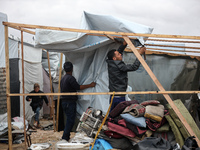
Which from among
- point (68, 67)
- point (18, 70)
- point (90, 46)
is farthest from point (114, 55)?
point (18, 70)

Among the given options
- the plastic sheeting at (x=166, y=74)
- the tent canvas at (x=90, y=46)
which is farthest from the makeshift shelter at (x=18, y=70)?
the plastic sheeting at (x=166, y=74)

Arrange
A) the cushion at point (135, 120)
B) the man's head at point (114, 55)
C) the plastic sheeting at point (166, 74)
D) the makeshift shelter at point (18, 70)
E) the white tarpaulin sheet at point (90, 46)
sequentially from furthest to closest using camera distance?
the makeshift shelter at point (18, 70)
the plastic sheeting at point (166, 74)
the man's head at point (114, 55)
the white tarpaulin sheet at point (90, 46)
the cushion at point (135, 120)

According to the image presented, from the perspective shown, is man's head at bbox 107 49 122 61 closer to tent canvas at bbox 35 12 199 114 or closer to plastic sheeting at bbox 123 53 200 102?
tent canvas at bbox 35 12 199 114

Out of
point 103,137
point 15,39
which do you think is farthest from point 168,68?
point 15,39

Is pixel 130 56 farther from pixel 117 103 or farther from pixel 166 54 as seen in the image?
pixel 117 103

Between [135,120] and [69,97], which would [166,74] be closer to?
[69,97]

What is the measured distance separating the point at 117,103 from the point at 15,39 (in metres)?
5.50

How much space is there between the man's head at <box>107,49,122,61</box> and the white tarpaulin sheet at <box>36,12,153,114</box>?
0.69 feet

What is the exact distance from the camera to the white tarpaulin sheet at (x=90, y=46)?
465cm

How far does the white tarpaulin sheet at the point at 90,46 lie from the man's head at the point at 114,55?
0.69ft

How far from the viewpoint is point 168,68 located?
7695 millimetres

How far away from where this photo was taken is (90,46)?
16.4 feet

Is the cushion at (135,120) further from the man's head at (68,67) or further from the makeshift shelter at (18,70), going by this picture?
the makeshift shelter at (18,70)

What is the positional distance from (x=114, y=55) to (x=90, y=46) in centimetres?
53
